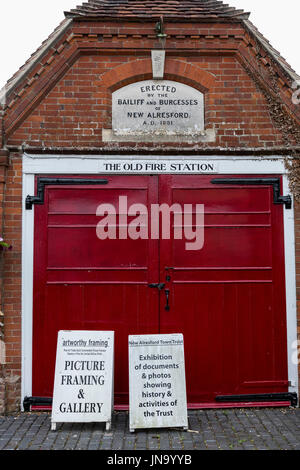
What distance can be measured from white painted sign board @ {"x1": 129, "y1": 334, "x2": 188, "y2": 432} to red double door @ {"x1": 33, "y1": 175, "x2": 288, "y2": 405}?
649 mm

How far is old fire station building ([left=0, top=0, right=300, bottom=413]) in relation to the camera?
6.24 metres

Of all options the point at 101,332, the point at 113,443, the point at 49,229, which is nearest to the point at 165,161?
the point at 49,229

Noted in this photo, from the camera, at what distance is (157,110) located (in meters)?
6.48

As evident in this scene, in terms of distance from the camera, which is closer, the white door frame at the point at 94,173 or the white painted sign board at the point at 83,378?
→ the white painted sign board at the point at 83,378

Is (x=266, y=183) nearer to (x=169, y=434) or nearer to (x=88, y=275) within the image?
(x=88, y=275)

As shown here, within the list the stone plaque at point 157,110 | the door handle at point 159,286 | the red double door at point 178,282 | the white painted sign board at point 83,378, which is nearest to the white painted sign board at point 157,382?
the white painted sign board at point 83,378

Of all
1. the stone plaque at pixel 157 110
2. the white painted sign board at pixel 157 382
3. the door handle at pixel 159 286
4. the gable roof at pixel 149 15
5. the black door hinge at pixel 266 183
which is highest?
the gable roof at pixel 149 15

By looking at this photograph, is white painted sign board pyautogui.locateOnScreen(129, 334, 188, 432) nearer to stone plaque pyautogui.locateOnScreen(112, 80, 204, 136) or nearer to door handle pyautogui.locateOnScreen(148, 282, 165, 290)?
door handle pyautogui.locateOnScreen(148, 282, 165, 290)

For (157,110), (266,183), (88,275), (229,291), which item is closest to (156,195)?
(157,110)

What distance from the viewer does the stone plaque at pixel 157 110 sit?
6.46 meters

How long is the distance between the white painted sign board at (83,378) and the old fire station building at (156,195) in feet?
1.79

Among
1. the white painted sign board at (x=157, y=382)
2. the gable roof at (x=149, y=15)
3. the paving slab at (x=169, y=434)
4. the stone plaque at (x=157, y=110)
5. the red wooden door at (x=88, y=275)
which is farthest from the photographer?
the stone plaque at (x=157, y=110)

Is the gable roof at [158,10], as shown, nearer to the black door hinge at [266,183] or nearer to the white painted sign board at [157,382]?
the black door hinge at [266,183]

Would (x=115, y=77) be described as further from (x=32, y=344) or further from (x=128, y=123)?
(x=32, y=344)
